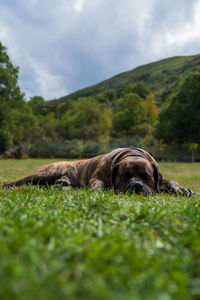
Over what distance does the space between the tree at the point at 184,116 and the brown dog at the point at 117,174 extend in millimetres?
23521

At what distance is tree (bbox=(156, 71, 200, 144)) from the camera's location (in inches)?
1041

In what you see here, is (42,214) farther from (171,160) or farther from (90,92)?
(90,92)

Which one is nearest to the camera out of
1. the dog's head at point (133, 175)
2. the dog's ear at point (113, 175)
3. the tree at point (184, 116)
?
the dog's head at point (133, 175)

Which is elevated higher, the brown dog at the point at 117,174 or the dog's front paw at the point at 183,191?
the brown dog at the point at 117,174

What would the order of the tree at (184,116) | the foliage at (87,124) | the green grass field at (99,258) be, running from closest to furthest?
the green grass field at (99,258), the tree at (184,116), the foliage at (87,124)

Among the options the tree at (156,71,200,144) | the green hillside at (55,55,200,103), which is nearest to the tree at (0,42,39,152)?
the tree at (156,71,200,144)

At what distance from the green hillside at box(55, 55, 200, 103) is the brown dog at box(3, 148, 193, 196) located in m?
89.0

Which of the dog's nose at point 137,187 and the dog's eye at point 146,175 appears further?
the dog's eye at point 146,175

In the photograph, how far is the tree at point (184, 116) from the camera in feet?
86.8

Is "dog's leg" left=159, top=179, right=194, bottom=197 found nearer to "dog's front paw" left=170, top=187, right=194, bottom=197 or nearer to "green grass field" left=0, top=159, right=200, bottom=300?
"dog's front paw" left=170, top=187, right=194, bottom=197

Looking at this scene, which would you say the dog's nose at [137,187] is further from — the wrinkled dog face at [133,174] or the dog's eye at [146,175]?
the dog's eye at [146,175]

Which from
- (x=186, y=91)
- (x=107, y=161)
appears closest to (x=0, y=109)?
(x=186, y=91)

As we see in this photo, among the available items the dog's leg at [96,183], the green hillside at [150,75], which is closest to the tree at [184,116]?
the dog's leg at [96,183]

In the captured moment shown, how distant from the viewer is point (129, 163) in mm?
3873
